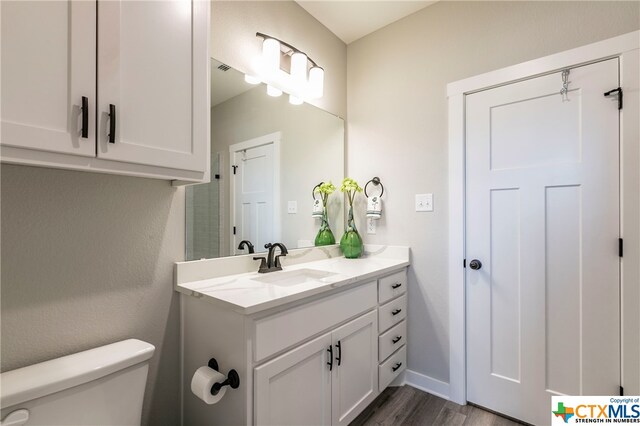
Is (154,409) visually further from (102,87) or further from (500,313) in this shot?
(500,313)

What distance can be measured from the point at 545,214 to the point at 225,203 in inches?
67.3

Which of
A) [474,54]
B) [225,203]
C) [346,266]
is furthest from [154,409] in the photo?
[474,54]

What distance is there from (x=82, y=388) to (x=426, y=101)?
222 cm

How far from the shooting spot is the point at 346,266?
1.87m

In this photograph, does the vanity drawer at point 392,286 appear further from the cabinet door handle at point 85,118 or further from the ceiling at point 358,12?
the ceiling at point 358,12

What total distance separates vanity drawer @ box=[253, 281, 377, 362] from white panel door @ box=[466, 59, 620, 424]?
0.79 metres

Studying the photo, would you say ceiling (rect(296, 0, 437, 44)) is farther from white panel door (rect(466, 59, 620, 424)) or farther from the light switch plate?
the light switch plate

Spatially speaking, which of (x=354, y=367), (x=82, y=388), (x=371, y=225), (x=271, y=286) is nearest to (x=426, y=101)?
(x=371, y=225)

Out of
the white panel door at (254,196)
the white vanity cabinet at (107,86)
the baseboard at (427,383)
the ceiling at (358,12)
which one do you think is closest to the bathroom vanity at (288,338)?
the white panel door at (254,196)

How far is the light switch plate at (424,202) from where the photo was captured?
1.97 m

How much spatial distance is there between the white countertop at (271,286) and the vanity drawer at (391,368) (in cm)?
55

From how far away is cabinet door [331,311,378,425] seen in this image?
1411mm

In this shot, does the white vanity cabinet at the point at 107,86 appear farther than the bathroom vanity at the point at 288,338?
No

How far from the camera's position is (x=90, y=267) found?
110cm
